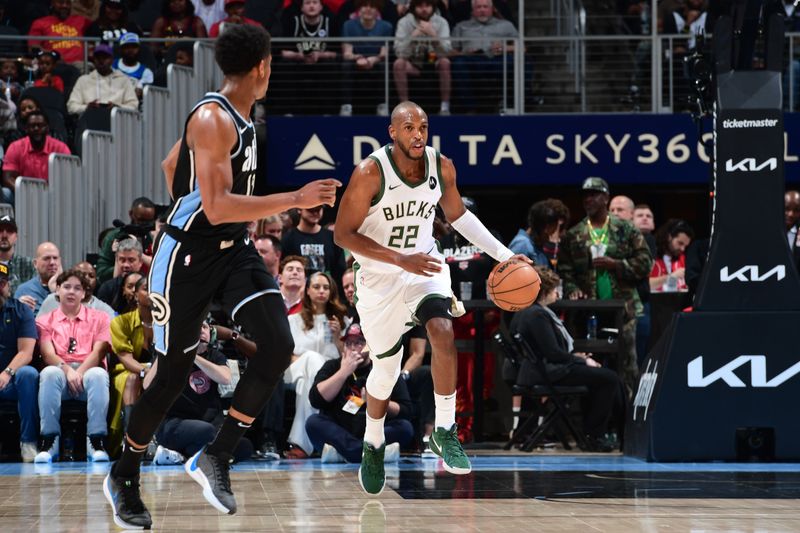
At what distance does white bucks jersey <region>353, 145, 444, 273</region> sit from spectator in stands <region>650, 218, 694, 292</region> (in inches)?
236

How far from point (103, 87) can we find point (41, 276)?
10.7ft

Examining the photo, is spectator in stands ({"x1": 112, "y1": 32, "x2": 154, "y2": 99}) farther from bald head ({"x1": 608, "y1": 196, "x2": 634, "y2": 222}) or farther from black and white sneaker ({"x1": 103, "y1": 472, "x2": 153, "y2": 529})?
black and white sneaker ({"x1": 103, "y1": 472, "x2": 153, "y2": 529})

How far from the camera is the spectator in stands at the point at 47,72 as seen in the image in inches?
572

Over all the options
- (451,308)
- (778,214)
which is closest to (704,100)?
(778,214)

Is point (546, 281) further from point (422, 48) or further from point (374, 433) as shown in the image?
point (422, 48)

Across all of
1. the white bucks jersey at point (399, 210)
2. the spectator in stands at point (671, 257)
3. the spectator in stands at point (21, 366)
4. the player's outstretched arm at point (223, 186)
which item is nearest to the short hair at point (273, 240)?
the spectator in stands at point (21, 366)

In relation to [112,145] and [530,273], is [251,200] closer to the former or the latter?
[530,273]

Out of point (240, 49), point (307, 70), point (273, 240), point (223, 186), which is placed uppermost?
point (307, 70)

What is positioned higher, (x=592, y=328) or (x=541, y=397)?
(x=592, y=328)

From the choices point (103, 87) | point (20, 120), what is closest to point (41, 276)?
point (20, 120)

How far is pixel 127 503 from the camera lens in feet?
19.3

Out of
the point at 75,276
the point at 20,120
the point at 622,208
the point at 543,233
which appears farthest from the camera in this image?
the point at 20,120

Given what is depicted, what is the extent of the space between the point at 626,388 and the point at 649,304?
149 cm

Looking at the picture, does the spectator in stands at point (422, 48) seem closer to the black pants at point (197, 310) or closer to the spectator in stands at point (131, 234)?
the spectator in stands at point (131, 234)
